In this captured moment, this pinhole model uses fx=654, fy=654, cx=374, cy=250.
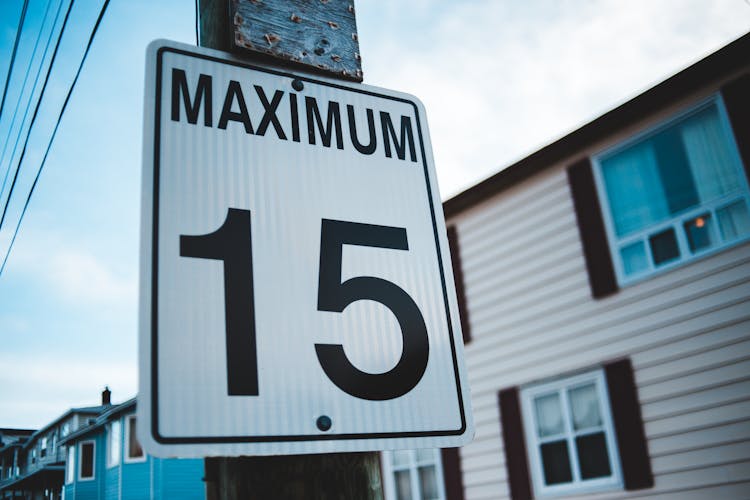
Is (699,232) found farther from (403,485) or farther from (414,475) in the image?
(403,485)

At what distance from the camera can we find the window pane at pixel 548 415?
9.14 metres

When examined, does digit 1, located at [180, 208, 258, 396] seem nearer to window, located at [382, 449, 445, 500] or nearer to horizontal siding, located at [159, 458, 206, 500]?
window, located at [382, 449, 445, 500]

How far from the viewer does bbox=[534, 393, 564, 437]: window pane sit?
30.0ft

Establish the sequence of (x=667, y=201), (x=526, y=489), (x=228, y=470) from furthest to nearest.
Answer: (x=526, y=489), (x=667, y=201), (x=228, y=470)

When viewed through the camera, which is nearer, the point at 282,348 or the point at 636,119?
the point at 282,348

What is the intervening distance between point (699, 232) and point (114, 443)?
1121 inches

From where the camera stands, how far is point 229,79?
5.94 ft

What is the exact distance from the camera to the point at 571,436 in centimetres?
880

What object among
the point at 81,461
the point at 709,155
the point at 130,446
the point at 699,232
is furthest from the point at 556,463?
the point at 81,461

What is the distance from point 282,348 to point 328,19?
116cm

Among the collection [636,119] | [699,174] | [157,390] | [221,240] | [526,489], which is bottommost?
[526,489]

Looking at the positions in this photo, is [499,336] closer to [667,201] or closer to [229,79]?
[667,201]

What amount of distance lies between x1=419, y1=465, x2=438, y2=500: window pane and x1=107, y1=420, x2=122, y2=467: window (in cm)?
2210

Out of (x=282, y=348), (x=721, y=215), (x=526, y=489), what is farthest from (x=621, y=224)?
(x=282, y=348)
